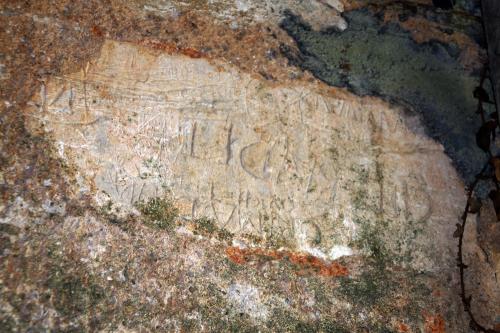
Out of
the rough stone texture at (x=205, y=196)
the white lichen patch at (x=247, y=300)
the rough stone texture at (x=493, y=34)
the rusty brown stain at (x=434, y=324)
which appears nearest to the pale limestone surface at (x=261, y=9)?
the rough stone texture at (x=205, y=196)

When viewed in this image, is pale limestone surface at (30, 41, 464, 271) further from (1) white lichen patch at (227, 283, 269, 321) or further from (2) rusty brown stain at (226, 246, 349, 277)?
(1) white lichen patch at (227, 283, 269, 321)

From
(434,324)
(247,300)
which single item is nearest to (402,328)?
(434,324)

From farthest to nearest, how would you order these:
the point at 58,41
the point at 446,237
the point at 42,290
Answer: the point at 446,237 < the point at 58,41 < the point at 42,290

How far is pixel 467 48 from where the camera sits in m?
2.85

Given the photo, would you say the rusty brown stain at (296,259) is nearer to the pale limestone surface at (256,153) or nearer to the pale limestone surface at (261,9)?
the pale limestone surface at (256,153)

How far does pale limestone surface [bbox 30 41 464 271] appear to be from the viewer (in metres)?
2.17

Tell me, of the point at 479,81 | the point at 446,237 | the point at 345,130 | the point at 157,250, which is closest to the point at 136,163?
the point at 157,250

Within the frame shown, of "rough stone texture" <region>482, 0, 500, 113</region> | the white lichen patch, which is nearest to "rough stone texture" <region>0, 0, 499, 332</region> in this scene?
the white lichen patch

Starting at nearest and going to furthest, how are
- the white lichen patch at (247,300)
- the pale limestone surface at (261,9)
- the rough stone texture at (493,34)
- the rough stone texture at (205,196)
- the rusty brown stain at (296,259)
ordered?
the rough stone texture at (205,196) → the white lichen patch at (247,300) → the rusty brown stain at (296,259) → the pale limestone surface at (261,9) → the rough stone texture at (493,34)

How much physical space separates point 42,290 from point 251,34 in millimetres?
1573

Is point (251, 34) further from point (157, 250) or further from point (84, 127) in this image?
point (157, 250)

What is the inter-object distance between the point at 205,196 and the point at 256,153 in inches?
13.5

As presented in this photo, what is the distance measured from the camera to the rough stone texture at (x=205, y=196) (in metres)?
1.93

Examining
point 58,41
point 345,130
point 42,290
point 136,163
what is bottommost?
point 42,290
